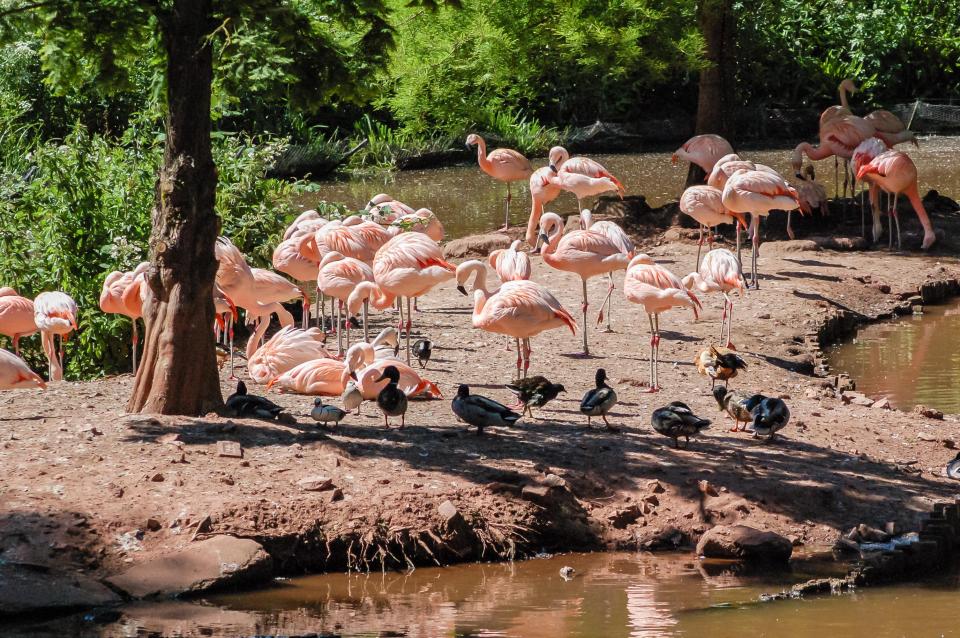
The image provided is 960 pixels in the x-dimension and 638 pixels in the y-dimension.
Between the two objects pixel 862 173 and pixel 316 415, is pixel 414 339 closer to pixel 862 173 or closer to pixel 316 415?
pixel 316 415

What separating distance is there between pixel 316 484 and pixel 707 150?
9.51 metres

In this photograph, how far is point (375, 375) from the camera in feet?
26.8

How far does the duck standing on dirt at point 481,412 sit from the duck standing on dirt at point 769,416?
1.51 m

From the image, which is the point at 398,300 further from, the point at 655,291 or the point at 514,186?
the point at 514,186

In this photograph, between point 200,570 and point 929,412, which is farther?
point 929,412

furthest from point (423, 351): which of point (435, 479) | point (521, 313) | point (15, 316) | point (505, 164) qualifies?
point (505, 164)

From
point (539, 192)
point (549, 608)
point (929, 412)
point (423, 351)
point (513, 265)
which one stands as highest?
point (539, 192)

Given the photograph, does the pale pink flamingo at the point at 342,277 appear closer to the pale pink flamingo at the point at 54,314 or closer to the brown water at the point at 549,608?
the pale pink flamingo at the point at 54,314

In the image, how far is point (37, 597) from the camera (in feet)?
18.5

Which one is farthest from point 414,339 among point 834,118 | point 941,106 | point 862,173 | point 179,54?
point 941,106

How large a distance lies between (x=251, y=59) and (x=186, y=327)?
1738 millimetres

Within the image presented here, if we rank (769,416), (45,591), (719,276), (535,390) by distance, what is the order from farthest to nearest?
1. (719,276)
2. (535,390)
3. (769,416)
4. (45,591)

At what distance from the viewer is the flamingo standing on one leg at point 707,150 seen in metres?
15.1

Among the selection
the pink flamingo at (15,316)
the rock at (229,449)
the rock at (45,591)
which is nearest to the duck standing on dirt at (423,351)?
the rock at (229,449)
